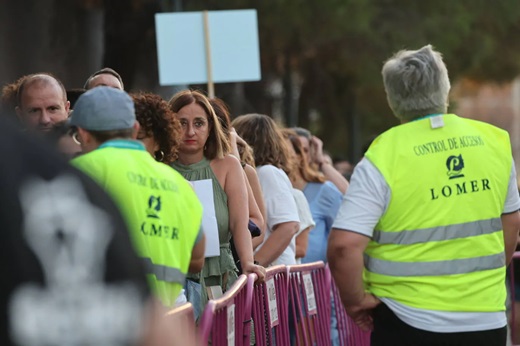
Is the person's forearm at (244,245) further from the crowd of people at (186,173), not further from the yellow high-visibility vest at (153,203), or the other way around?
the yellow high-visibility vest at (153,203)

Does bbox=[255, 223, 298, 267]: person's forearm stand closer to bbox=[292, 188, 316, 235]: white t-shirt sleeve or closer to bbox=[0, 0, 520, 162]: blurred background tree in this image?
bbox=[292, 188, 316, 235]: white t-shirt sleeve

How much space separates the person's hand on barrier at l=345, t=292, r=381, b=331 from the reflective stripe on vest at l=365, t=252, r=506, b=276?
120 millimetres

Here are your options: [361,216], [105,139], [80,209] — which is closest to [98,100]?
[105,139]

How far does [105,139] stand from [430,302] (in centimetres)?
153

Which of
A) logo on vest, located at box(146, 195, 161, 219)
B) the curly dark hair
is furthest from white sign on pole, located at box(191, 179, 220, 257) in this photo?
logo on vest, located at box(146, 195, 161, 219)

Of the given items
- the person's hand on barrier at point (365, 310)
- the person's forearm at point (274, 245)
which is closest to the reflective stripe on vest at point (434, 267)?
the person's hand on barrier at point (365, 310)

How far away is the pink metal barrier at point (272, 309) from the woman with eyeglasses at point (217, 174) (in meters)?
0.20

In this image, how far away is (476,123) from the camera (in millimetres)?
4766

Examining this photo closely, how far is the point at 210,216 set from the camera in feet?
19.9

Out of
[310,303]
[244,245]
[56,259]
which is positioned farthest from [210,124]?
[56,259]

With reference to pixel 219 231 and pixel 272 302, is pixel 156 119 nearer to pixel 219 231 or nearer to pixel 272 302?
pixel 219 231

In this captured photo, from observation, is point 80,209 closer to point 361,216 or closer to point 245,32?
point 361,216

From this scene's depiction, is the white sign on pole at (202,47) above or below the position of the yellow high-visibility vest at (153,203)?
above

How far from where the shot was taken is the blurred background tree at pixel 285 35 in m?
16.2
